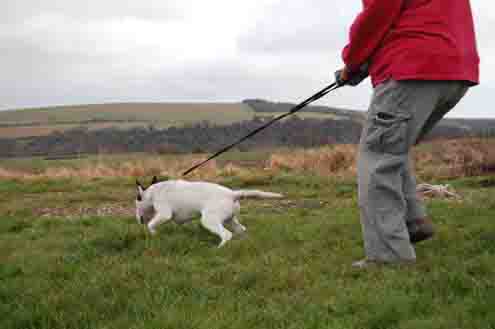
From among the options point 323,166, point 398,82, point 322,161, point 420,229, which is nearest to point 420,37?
point 398,82

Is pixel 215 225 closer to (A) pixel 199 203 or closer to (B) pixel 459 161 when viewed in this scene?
(A) pixel 199 203

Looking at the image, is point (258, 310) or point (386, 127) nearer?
point (258, 310)

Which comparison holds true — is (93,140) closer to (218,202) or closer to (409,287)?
(218,202)

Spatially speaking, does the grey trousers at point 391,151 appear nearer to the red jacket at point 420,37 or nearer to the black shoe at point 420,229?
the red jacket at point 420,37

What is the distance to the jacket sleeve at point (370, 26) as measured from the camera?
3.82 meters

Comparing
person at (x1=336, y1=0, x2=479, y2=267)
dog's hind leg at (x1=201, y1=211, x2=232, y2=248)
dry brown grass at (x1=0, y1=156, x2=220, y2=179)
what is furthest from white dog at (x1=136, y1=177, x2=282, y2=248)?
dry brown grass at (x1=0, y1=156, x2=220, y2=179)

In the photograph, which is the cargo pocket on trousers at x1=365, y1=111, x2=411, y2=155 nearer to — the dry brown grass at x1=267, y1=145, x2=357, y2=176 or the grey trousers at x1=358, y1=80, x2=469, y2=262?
the grey trousers at x1=358, y1=80, x2=469, y2=262

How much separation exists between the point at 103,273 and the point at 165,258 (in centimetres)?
66

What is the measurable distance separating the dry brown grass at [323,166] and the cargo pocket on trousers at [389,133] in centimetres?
855

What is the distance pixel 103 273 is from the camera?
4.18 m

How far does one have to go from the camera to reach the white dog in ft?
18.5

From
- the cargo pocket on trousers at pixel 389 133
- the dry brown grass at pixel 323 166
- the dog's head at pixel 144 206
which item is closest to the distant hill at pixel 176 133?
the dry brown grass at pixel 323 166

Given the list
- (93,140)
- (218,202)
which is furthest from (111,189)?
→ (93,140)

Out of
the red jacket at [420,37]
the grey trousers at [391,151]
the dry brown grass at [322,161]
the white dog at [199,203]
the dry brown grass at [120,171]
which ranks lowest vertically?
the dry brown grass at [120,171]
